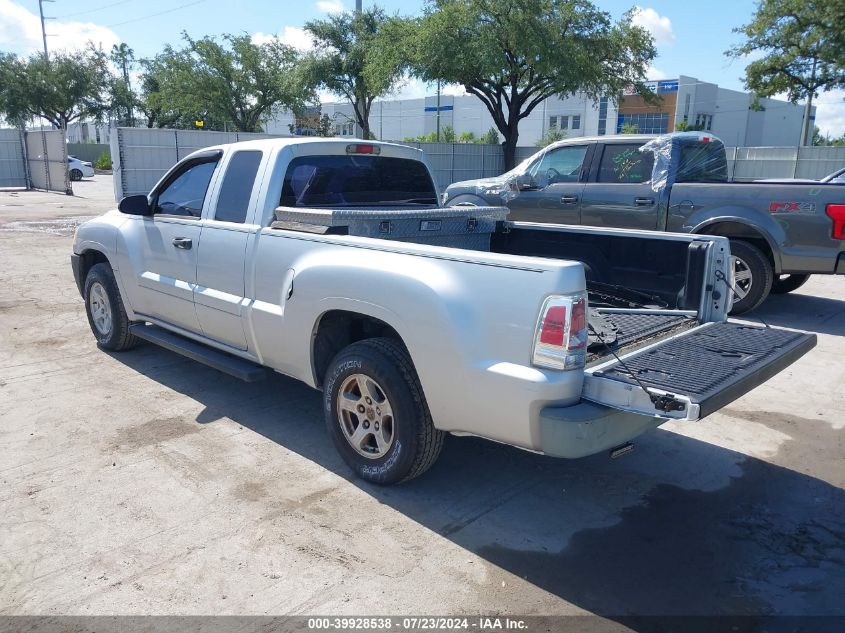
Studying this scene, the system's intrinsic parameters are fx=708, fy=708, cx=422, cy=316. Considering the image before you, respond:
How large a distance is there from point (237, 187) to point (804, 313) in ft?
23.5

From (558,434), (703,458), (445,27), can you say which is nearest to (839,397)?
(703,458)

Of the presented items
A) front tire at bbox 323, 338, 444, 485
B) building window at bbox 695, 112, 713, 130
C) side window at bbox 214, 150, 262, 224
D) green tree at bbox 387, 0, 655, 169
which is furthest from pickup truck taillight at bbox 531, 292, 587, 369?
building window at bbox 695, 112, 713, 130

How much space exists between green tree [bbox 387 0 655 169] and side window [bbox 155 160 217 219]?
19799mm

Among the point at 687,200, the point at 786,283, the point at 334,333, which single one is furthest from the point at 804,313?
the point at 334,333

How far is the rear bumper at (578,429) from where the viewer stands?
10.4 feet

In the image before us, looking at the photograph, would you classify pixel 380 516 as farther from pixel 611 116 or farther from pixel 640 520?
pixel 611 116

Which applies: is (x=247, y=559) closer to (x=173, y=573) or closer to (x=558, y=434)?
(x=173, y=573)

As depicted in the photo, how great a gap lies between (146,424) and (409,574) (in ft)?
8.64

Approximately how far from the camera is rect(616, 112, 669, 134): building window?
69.8 metres

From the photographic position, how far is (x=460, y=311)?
3438mm

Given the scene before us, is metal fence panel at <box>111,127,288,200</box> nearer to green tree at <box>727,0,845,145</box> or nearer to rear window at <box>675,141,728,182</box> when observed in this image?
rear window at <box>675,141,728,182</box>

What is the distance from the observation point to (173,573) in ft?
10.9

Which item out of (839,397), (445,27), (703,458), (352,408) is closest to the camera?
(352,408)

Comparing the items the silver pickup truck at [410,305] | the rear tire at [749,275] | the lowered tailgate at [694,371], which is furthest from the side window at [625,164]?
the lowered tailgate at [694,371]
